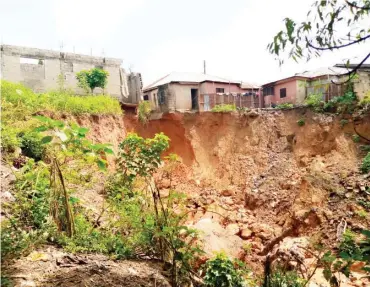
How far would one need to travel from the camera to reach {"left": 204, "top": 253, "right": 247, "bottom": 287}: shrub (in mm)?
4789

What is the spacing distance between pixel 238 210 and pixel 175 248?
26.4ft

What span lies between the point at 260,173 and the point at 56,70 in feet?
36.3

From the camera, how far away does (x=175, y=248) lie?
12.5ft

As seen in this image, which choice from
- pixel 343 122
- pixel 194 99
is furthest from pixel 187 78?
pixel 343 122

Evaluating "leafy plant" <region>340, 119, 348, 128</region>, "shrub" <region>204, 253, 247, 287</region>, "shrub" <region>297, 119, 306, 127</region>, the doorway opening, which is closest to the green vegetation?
the doorway opening

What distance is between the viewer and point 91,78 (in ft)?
48.1

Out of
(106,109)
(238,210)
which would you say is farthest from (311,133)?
(106,109)

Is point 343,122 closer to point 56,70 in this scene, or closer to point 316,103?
point 316,103

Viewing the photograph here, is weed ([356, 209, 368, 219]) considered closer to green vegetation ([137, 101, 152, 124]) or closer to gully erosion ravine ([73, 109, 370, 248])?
gully erosion ravine ([73, 109, 370, 248])

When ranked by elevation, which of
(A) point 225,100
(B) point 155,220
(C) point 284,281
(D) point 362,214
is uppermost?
(A) point 225,100

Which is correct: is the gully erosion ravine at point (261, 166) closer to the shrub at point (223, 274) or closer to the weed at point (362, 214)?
the weed at point (362, 214)

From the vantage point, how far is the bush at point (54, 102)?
8375mm

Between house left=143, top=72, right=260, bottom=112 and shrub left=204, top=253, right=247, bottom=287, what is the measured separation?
1068 centimetres

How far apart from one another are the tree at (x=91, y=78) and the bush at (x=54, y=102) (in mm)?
2581
